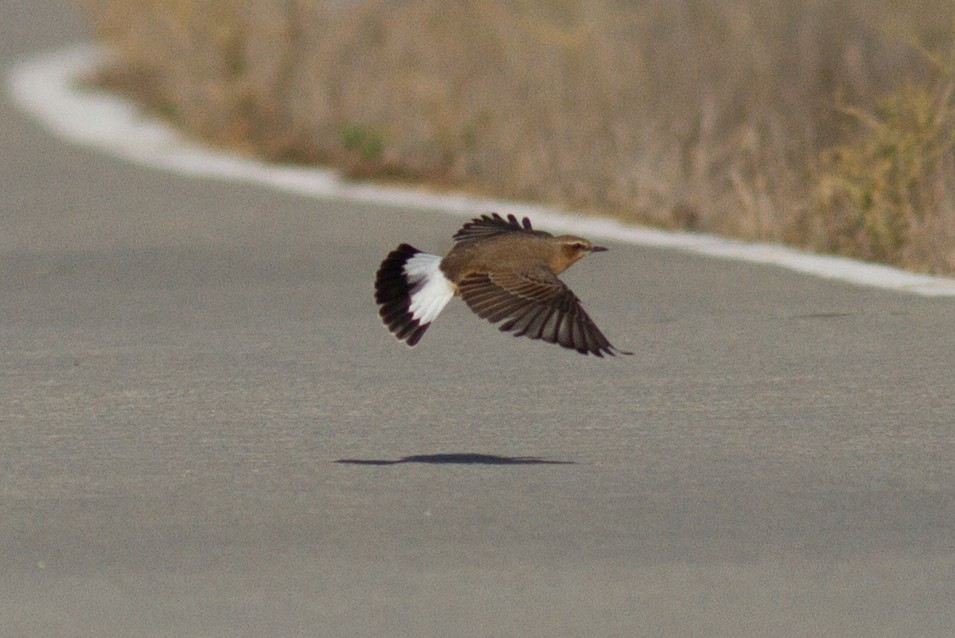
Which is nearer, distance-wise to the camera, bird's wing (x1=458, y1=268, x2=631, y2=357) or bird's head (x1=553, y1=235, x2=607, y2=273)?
bird's wing (x1=458, y1=268, x2=631, y2=357)

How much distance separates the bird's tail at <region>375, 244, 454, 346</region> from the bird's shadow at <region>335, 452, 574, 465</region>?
0.41m

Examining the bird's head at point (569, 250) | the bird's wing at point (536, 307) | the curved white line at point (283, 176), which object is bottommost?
the bird's wing at point (536, 307)

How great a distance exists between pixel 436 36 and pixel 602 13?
9.11 feet

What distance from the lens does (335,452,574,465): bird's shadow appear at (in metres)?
7.45

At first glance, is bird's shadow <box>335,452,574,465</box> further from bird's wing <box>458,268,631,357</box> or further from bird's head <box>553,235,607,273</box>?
bird's head <box>553,235,607,273</box>

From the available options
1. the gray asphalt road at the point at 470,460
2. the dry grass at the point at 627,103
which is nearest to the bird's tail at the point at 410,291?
the gray asphalt road at the point at 470,460

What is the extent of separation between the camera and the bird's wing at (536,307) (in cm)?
735

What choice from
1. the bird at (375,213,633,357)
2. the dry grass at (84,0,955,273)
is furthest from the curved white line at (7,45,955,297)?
the bird at (375,213,633,357)

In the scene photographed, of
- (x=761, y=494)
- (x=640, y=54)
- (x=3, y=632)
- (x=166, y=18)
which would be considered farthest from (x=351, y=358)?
(x=166, y=18)

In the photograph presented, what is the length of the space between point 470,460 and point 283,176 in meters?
11.0

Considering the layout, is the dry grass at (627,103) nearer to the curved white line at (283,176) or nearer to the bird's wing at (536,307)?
the curved white line at (283,176)

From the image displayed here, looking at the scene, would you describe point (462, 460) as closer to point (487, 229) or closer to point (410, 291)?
point (410, 291)

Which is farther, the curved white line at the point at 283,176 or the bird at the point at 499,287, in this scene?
the curved white line at the point at 283,176

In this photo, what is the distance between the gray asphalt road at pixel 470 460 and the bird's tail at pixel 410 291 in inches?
15.9
